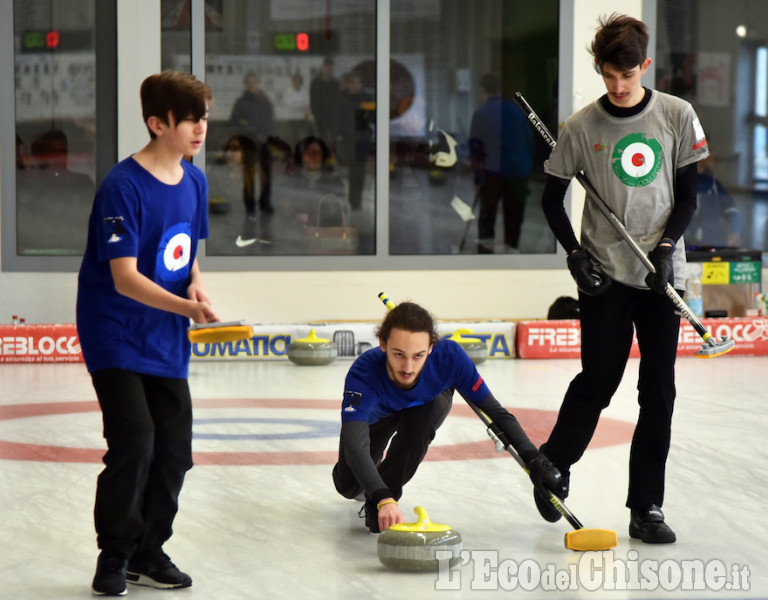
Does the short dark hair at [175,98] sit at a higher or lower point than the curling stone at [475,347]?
higher

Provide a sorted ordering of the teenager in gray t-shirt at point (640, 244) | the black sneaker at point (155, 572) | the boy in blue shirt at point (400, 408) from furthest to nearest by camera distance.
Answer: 1. the teenager in gray t-shirt at point (640, 244)
2. the boy in blue shirt at point (400, 408)
3. the black sneaker at point (155, 572)

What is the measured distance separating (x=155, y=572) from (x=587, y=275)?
1.34 meters

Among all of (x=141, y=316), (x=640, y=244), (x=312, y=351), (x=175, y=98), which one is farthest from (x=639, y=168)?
(x=312, y=351)

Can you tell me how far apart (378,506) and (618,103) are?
1265 millimetres

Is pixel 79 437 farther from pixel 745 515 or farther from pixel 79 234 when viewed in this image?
pixel 79 234

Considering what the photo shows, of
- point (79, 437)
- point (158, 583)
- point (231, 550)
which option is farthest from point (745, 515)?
point (79, 437)

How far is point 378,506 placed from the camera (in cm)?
280

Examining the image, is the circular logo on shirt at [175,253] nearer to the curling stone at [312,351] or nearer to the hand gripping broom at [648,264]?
the hand gripping broom at [648,264]

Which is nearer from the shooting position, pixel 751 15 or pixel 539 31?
pixel 539 31

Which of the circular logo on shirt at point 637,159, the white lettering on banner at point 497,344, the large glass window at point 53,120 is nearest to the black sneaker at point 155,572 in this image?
the circular logo on shirt at point 637,159

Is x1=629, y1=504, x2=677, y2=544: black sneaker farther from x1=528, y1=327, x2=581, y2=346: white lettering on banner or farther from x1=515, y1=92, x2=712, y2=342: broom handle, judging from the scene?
x1=528, y1=327, x2=581, y2=346: white lettering on banner

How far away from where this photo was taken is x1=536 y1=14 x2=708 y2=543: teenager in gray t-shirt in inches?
120

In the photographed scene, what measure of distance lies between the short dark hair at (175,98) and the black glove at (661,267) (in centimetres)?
124

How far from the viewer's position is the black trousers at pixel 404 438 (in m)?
3.18
